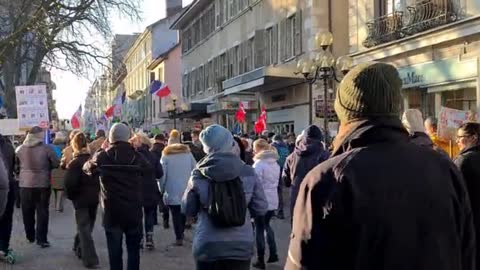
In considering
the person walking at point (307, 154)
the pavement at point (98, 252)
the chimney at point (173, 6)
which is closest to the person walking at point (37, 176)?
the pavement at point (98, 252)

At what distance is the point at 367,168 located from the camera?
A: 2396mm

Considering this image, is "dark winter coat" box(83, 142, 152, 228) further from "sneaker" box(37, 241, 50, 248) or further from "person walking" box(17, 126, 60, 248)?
"sneaker" box(37, 241, 50, 248)

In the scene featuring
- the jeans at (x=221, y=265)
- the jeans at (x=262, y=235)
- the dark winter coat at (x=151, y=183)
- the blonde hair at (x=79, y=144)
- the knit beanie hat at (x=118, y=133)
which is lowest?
the jeans at (x=262, y=235)

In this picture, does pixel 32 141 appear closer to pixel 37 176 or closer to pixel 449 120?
pixel 37 176

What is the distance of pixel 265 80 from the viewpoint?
91.0ft

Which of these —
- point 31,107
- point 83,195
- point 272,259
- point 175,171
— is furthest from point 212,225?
point 31,107

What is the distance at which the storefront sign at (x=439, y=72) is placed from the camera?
52.7 feet

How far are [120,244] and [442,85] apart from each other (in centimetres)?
1176

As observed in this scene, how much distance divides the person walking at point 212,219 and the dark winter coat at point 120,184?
1.96m

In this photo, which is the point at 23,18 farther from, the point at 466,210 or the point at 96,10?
the point at 466,210

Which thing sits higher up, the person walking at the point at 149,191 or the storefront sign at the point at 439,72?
the storefront sign at the point at 439,72

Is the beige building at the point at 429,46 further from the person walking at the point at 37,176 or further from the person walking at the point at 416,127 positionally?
the person walking at the point at 416,127

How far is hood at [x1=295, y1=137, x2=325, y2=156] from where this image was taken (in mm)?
8609

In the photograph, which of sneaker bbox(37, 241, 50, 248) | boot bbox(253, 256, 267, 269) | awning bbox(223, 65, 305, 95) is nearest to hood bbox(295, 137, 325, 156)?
boot bbox(253, 256, 267, 269)
